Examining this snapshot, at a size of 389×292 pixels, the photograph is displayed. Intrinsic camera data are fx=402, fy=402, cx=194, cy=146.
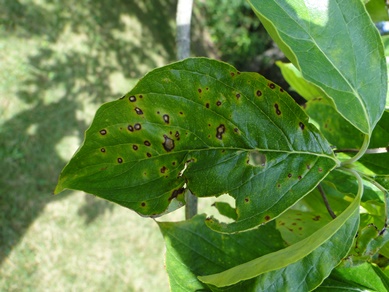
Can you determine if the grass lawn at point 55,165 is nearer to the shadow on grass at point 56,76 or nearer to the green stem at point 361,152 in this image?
the shadow on grass at point 56,76

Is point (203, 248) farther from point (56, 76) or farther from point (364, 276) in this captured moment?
point (56, 76)

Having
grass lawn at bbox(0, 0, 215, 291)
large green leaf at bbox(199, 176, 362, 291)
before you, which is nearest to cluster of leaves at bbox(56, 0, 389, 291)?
large green leaf at bbox(199, 176, 362, 291)

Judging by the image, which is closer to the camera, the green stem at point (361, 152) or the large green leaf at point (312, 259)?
the large green leaf at point (312, 259)

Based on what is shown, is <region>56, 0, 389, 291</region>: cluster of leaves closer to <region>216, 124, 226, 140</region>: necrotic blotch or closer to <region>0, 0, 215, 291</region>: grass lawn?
<region>216, 124, 226, 140</region>: necrotic blotch

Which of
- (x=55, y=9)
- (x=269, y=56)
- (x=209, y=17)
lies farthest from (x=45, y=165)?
(x=209, y=17)

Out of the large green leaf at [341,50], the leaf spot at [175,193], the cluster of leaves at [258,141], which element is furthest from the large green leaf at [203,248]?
the large green leaf at [341,50]

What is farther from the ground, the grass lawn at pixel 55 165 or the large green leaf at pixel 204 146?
the large green leaf at pixel 204 146

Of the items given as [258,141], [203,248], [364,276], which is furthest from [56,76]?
[364,276]
